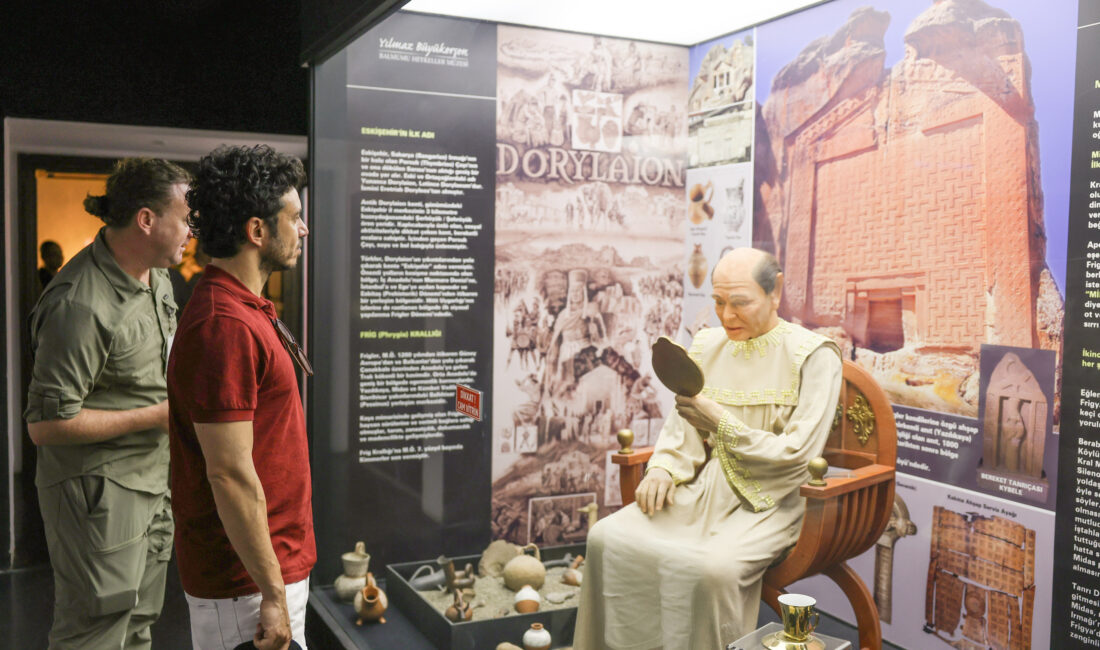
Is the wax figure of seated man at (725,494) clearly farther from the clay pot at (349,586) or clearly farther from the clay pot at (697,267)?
the clay pot at (349,586)

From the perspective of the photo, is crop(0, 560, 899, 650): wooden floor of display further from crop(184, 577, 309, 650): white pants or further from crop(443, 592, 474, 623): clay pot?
crop(184, 577, 309, 650): white pants

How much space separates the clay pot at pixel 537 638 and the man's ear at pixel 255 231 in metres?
2.06

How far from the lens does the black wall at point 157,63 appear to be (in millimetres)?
5512

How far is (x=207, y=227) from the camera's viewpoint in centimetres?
230

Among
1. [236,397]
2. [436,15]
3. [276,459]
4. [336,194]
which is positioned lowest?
A: [276,459]

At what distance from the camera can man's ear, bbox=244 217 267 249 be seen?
230 cm

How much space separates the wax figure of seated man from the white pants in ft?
3.96

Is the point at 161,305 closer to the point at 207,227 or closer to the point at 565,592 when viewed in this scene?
the point at 207,227

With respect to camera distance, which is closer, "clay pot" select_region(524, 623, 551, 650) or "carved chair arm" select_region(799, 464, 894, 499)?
"carved chair arm" select_region(799, 464, 894, 499)

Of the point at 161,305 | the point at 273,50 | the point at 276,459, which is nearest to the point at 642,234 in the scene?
the point at 161,305

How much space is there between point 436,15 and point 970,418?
9.79 ft

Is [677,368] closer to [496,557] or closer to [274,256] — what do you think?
[274,256]

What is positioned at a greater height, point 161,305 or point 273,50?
point 273,50

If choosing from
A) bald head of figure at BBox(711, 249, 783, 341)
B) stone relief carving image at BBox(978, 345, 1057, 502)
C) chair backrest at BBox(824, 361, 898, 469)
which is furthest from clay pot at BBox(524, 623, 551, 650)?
stone relief carving image at BBox(978, 345, 1057, 502)
